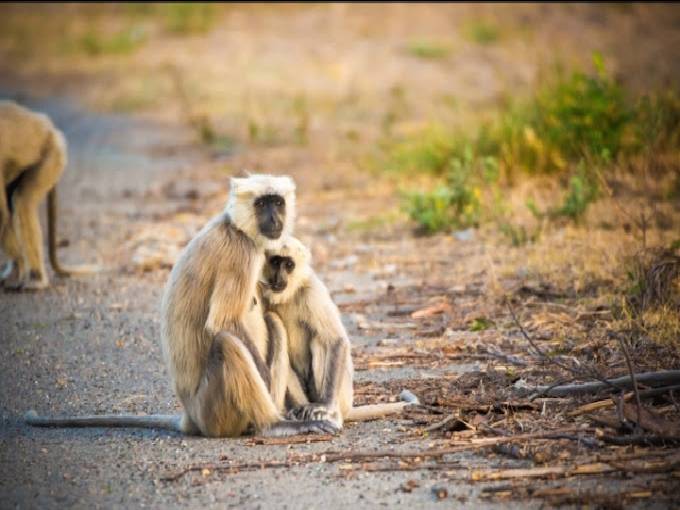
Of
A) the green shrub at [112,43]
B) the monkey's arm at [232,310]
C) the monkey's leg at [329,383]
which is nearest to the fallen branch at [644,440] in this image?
the monkey's leg at [329,383]

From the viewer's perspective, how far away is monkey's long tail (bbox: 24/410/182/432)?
22.0 ft

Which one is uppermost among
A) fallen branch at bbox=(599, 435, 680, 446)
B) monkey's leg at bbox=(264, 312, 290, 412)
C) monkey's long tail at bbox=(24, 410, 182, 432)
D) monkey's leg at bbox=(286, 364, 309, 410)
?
monkey's leg at bbox=(264, 312, 290, 412)

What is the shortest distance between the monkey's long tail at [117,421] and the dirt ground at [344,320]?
0.05m

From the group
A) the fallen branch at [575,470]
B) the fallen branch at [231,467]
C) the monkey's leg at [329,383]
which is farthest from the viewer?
the monkey's leg at [329,383]

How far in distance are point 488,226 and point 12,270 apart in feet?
16.8

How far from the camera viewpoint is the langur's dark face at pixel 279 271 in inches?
267

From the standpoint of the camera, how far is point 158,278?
11266mm

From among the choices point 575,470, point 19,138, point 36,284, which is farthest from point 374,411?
point 19,138

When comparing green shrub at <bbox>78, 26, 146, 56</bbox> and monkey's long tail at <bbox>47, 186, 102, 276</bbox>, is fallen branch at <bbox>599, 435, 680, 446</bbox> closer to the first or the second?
monkey's long tail at <bbox>47, 186, 102, 276</bbox>

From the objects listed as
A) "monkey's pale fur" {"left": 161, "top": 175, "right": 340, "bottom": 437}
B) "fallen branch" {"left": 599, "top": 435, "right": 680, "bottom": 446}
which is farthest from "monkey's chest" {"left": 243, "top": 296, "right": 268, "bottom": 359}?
"fallen branch" {"left": 599, "top": 435, "right": 680, "bottom": 446}

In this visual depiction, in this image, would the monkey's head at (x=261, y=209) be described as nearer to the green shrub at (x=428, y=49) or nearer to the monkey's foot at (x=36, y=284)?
the monkey's foot at (x=36, y=284)

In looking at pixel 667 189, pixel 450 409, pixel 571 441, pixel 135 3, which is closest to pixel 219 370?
pixel 450 409

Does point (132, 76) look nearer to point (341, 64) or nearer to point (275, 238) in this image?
point (341, 64)

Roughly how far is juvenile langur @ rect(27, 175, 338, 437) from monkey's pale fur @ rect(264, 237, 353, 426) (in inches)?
4.9
